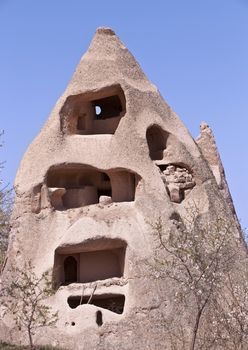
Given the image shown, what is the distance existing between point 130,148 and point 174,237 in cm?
376

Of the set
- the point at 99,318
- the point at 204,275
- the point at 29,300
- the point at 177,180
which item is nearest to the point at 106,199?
the point at 177,180

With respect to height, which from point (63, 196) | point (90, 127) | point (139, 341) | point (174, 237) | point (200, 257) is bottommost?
point (139, 341)

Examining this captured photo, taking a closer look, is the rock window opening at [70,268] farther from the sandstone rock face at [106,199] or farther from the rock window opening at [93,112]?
the rock window opening at [93,112]

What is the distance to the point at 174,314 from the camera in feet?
69.2

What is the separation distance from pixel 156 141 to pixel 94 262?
5.01 metres

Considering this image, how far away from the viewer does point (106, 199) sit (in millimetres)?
23953

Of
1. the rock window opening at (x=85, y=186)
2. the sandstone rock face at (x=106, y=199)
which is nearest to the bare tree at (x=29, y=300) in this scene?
the sandstone rock face at (x=106, y=199)

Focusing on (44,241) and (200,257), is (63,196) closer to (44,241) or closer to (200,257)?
(44,241)

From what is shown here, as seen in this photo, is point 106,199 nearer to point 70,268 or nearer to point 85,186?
point 85,186

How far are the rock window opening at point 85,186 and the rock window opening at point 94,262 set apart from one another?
68.2 inches

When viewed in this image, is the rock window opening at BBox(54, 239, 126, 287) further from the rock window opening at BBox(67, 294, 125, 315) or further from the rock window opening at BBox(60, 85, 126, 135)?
the rock window opening at BBox(60, 85, 126, 135)

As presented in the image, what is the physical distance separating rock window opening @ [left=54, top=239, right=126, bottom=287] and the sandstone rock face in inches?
1.3

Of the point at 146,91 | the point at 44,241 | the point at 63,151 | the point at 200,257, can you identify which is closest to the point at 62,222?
the point at 44,241

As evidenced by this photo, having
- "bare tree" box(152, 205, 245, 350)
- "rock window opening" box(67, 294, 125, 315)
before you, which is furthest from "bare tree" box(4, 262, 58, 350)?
"bare tree" box(152, 205, 245, 350)
